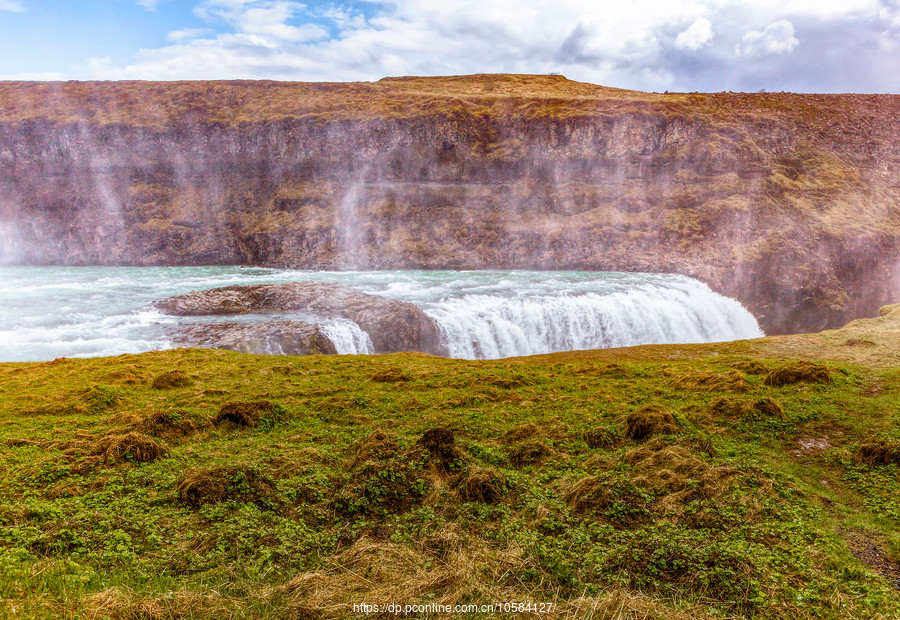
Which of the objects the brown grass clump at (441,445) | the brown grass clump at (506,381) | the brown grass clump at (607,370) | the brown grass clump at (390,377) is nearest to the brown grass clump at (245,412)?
the brown grass clump at (390,377)

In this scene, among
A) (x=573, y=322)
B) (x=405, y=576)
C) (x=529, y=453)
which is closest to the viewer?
(x=405, y=576)

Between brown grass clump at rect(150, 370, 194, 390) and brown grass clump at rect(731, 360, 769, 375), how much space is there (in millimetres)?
14278

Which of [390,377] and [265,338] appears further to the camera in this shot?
[265,338]

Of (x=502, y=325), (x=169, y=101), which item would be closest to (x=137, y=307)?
(x=502, y=325)

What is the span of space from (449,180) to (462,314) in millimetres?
37534

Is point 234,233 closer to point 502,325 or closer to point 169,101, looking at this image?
point 169,101

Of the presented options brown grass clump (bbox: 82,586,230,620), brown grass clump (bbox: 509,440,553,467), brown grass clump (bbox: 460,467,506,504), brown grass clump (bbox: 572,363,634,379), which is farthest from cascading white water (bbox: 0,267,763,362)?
brown grass clump (bbox: 82,586,230,620)

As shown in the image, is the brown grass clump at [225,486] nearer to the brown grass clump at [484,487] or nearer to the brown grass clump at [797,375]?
the brown grass clump at [484,487]


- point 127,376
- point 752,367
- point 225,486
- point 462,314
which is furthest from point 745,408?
point 462,314

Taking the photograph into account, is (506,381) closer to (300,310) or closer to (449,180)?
(300,310)

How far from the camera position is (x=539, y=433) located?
374 inches

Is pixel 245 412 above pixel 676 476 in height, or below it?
above

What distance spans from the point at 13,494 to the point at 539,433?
25.5ft

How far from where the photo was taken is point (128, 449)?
821 cm
